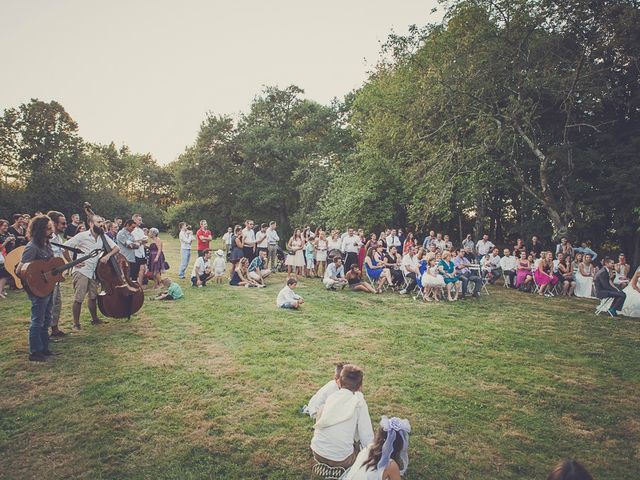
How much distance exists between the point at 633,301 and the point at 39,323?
1258 cm

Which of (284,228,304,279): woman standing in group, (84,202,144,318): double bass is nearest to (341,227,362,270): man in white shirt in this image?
(284,228,304,279): woman standing in group

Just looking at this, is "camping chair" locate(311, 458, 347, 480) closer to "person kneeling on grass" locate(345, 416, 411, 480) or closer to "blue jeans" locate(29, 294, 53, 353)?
"person kneeling on grass" locate(345, 416, 411, 480)

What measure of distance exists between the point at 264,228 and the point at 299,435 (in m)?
10.8

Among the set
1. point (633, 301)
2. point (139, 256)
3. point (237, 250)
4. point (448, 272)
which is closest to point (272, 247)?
point (237, 250)

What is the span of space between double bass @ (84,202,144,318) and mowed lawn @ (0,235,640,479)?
0.46m

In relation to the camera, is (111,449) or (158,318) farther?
(158,318)

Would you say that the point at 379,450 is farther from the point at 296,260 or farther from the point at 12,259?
the point at 296,260

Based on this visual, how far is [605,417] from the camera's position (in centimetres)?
464

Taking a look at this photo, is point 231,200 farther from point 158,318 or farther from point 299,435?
point 299,435

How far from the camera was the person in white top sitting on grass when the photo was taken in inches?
133

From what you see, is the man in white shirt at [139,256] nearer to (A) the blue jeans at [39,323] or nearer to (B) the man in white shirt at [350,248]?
(A) the blue jeans at [39,323]

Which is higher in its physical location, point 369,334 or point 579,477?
point 579,477

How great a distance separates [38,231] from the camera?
544 cm

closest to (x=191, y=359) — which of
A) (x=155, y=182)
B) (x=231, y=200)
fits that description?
(x=231, y=200)
